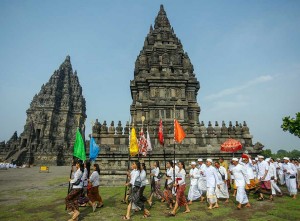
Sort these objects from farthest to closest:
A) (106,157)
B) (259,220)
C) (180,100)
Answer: (180,100)
(106,157)
(259,220)

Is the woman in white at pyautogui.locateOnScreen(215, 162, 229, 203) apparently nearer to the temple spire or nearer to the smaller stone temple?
the temple spire

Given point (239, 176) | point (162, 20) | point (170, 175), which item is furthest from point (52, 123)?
point (239, 176)

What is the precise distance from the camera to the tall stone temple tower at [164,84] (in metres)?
26.1

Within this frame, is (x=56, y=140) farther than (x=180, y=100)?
Yes

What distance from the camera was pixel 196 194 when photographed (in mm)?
9758

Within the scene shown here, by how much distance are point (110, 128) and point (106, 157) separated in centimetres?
300

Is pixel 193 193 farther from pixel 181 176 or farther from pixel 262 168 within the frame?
pixel 262 168

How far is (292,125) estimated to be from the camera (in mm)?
24609

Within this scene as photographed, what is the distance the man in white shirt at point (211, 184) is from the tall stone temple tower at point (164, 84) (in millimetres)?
14609

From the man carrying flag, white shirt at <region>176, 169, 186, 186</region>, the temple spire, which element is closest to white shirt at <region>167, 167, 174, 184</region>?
white shirt at <region>176, 169, 186, 186</region>

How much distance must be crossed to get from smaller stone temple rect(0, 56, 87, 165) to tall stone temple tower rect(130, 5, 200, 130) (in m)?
35.7

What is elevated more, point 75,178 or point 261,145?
point 261,145

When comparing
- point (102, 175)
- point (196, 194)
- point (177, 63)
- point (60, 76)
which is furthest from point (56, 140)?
point (196, 194)

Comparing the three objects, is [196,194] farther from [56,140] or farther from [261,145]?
[56,140]
